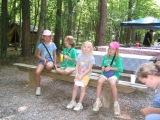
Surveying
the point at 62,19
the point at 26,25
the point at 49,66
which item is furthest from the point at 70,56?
the point at 62,19

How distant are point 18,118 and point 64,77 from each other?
5.80 ft

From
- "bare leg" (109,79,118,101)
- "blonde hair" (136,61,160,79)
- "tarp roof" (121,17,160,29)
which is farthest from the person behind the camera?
"tarp roof" (121,17,160,29)

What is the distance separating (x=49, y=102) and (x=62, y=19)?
10616 mm

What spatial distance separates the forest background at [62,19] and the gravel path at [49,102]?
4.86 meters

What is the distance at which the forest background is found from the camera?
14.1 meters

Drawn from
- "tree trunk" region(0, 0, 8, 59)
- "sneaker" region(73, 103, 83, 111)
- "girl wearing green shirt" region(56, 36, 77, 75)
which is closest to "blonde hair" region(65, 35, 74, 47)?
"girl wearing green shirt" region(56, 36, 77, 75)

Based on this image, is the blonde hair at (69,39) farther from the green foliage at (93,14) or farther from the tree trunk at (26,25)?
the green foliage at (93,14)

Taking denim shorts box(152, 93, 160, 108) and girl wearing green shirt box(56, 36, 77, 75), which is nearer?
denim shorts box(152, 93, 160, 108)

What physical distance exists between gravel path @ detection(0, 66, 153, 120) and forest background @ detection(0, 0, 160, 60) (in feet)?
15.9

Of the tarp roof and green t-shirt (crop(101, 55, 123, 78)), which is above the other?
the tarp roof

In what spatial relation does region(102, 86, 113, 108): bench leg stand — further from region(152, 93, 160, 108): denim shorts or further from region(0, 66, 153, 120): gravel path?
region(152, 93, 160, 108): denim shorts

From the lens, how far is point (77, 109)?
6602 mm

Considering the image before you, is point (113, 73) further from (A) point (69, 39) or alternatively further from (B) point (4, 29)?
(B) point (4, 29)

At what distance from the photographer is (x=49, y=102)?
7.17m
